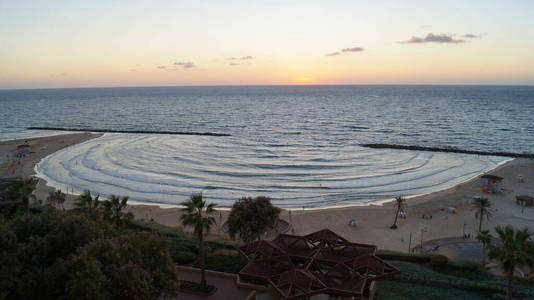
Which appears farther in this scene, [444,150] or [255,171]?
[444,150]

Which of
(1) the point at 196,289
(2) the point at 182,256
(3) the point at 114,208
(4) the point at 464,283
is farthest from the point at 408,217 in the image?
(3) the point at 114,208

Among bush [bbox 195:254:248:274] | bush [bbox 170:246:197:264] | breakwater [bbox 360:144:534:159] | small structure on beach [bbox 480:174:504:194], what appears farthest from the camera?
breakwater [bbox 360:144:534:159]

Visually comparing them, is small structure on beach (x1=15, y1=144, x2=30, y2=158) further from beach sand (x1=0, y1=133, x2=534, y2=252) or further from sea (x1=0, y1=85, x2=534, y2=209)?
beach sand (x1=0, y1=133, x2=534, y2=252)

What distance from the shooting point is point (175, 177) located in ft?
204

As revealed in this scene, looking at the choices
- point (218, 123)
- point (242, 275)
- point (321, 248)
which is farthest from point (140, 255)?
point (218, 123)

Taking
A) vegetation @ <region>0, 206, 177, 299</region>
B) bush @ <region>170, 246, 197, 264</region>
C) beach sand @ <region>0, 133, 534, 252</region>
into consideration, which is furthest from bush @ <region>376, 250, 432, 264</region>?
vegetation @ <region>0, 206, 177, 299</region>

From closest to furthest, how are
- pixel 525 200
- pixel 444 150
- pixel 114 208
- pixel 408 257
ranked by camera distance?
pixel 114 208 < pixel 408 257 < pixel 525 200 < pixel 444 150

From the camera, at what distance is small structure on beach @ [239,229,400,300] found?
21.0 metres

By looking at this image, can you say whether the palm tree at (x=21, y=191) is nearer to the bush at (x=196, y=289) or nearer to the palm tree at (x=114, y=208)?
the palm tree at (x=114, y=208)

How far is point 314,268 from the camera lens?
83.8 ft

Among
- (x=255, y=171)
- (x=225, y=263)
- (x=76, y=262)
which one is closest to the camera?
(x=76, y=262)

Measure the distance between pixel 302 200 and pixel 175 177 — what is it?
22.9 m

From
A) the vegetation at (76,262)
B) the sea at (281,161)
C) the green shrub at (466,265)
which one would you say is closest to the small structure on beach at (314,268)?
the vegetation at (76,262)

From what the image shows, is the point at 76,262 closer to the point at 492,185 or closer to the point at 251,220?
the point at 251,220
